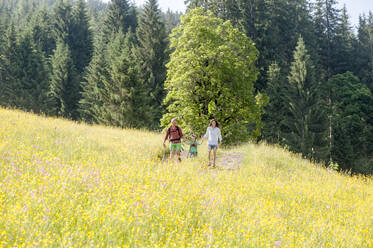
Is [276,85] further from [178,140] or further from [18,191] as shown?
[18,191]

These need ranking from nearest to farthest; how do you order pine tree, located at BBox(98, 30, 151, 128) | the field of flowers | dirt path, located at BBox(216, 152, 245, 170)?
the field of flowers, dirt path, located at BBox(216, 152, 245, 170), pine tree, located at BBox(98, 30, 151, 128)

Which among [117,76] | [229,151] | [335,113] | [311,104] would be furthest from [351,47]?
[229,151]

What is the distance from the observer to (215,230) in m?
4.40

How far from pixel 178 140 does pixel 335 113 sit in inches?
1539

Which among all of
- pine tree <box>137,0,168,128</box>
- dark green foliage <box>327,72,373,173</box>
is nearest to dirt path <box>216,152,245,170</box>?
pine tree <box>137,0,168,128</box>

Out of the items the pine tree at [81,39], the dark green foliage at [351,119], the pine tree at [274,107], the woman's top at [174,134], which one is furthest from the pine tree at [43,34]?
the woman's top at [174,134]

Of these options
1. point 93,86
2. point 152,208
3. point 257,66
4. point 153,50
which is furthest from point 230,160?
point 93,86

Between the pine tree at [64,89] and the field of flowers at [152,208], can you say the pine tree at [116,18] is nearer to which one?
the pine tree at [64,89]

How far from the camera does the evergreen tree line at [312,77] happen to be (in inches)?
1366

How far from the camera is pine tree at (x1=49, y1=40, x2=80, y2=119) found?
42.1m

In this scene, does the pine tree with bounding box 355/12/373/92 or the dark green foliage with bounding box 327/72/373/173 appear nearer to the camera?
the dark green foliage with bounding box 327/72/373/173

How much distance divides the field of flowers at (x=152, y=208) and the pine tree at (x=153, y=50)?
94.6 feet

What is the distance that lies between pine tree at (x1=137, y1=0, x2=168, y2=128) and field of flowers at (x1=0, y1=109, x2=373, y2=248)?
28.8m

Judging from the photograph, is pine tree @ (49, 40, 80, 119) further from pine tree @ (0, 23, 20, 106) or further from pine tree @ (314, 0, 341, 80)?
pine tree @ (314, 0, 341, 80)
